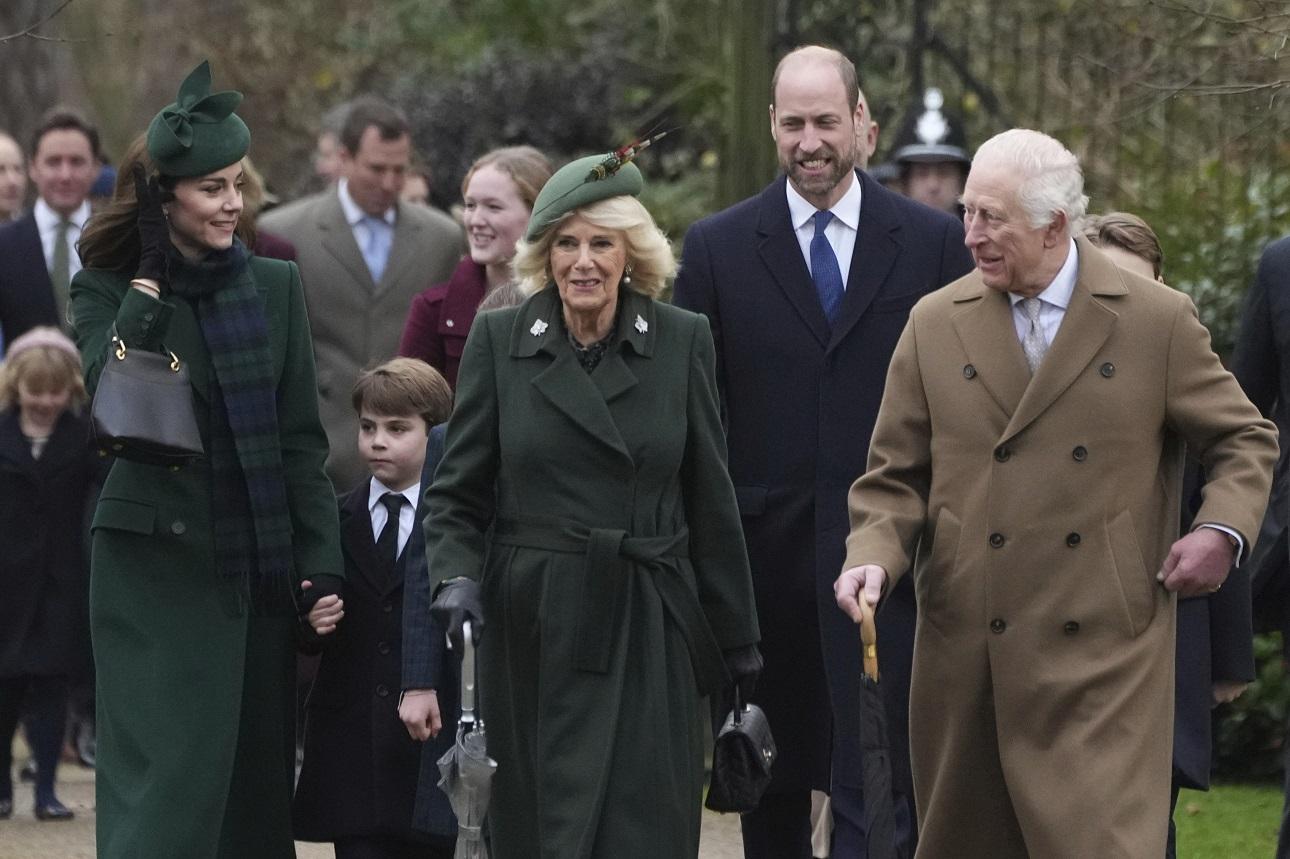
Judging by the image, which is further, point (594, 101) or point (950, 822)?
point (594, 101)

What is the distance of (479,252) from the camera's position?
831 cm

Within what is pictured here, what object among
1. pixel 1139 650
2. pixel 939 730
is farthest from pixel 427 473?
pixel 1139 650

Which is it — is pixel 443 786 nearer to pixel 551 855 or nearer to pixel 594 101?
pixel 551 855

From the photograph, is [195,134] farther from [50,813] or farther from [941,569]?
[50,813]

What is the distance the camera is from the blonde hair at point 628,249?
6066mm

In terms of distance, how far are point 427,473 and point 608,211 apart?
962 millimetres

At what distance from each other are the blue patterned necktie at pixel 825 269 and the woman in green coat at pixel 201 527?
1.56 m

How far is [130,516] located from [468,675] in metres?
1.08

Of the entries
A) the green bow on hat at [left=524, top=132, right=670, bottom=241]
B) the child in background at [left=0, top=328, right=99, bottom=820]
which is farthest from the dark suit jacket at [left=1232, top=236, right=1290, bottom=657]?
the child in background at [left=0, top=328, right=99, bottom=820]

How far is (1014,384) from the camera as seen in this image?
6.00m

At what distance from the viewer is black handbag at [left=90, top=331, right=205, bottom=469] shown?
606 cm

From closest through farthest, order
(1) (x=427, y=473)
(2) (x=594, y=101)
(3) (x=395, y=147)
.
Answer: (1) (x=427, y=473) → (3) (x=395, y=147) → (2) (x=594, y=101)

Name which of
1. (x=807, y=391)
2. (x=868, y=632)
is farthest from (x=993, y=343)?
(x=807, y=391)

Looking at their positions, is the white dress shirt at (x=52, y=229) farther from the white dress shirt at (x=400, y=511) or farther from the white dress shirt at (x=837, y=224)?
the white dress shirt at (x=837, y=224)
